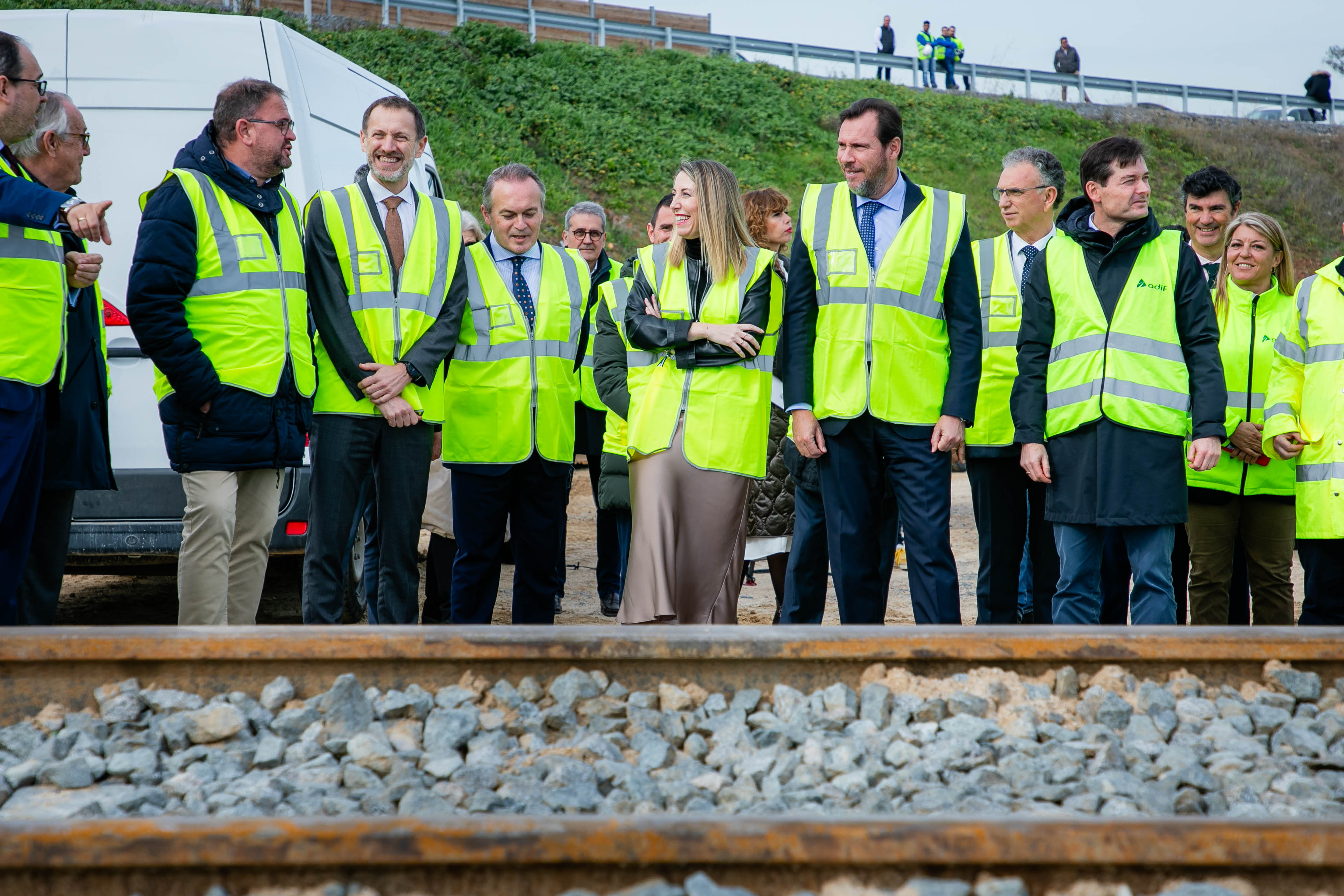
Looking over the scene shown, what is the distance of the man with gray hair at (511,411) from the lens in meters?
4.89

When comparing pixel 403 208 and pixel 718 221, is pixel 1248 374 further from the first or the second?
pixel 403 208

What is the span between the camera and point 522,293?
16.6 feet

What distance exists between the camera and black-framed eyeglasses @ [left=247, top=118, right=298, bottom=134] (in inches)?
170

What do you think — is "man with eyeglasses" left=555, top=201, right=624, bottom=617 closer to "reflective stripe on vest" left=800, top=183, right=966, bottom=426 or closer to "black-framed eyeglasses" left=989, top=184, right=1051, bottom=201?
"reflective stripe on vest" left=800, top=183, right=966, bottom=426

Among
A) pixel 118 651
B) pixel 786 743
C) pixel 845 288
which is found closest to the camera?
pixel 786 743

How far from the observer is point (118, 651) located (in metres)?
3.21

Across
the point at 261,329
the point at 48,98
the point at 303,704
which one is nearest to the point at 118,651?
the point at 303,704

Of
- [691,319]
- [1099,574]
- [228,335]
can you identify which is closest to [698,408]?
[691,319]

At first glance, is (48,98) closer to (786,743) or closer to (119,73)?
(119,73)

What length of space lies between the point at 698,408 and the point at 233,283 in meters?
1.81

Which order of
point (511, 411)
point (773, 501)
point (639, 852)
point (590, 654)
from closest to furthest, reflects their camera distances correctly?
point (639, 852), point (590, 654), point (511, 411), point (773, 501)

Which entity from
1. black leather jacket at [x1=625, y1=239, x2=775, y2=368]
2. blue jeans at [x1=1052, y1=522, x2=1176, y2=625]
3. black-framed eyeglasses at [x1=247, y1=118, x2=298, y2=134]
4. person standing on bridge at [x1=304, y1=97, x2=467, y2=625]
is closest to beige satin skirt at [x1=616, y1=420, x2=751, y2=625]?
black leather jacket at [x1=625, y1=239, x2=775, y2=368]

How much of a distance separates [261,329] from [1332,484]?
4128 mm

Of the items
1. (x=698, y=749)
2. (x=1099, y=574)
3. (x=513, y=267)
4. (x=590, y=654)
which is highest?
(x=513, y=267)
